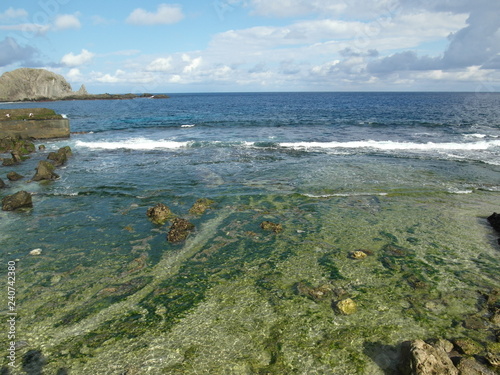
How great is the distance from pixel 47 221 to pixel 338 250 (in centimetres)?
1117

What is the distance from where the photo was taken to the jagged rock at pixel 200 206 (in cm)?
1359

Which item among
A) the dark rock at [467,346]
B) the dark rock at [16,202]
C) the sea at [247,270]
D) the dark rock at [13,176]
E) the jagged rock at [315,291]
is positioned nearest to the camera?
the dark rock at [467,346]

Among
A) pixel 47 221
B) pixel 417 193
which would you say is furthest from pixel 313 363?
pixel 417 193

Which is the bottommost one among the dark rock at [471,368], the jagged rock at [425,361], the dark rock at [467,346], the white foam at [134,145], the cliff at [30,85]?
the white foam at [134,145]

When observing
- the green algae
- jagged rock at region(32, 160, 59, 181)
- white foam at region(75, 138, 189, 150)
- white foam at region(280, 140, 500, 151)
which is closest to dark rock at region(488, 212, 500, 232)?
the green algae

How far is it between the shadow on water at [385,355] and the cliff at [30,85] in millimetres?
196402

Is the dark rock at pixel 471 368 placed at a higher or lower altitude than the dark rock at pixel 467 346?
higher

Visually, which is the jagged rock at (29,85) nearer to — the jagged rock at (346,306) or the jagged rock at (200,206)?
the jagged rock at (200,206)

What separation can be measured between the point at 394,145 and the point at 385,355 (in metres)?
29.0

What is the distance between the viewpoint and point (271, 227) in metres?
11.8

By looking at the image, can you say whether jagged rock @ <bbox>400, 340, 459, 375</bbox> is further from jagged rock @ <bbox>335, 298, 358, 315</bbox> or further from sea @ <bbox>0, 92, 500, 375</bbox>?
jagged rock @ <bbox>335, 298, 358, 315</bbox>

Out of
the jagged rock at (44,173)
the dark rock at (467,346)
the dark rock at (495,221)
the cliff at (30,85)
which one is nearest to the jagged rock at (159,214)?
the jagged rock at (44,173)

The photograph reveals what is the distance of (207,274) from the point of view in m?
8.97

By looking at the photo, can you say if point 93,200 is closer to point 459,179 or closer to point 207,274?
point 207,274
